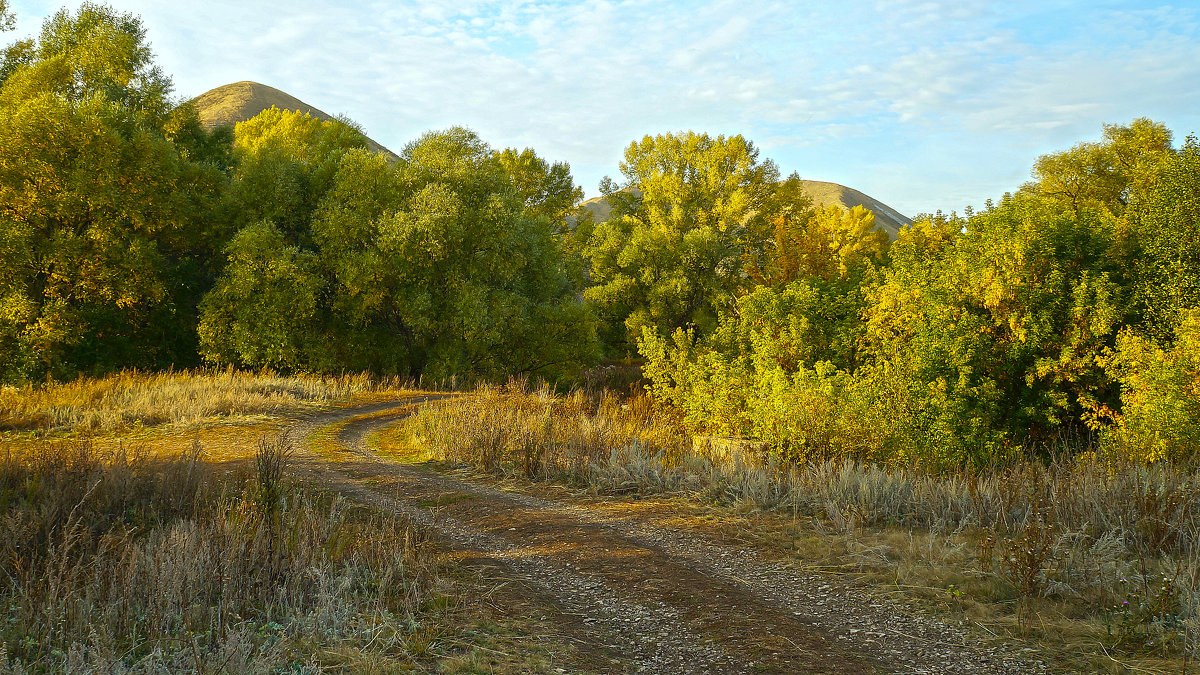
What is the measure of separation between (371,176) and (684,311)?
17937 millimetres

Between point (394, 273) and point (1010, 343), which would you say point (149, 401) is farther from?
point (1010, 343)

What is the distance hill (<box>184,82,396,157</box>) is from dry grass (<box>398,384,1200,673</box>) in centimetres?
10430

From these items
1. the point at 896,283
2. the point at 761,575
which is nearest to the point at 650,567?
the point at 761,575

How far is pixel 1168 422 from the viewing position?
12.1 m

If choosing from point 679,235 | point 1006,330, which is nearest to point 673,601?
point 1006,330

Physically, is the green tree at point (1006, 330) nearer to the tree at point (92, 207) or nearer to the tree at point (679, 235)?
the tree at point (679, 235)

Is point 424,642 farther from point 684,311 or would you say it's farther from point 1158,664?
point 684,311

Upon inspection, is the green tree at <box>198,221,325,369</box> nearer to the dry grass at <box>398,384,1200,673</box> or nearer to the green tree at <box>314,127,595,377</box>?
the green tree at <box>314,127,595,377</box>

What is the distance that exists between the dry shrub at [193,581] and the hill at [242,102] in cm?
10584

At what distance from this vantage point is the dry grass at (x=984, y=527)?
194 inches

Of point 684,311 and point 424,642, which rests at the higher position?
point 684,311

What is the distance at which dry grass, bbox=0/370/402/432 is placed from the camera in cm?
1324

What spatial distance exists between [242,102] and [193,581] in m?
130

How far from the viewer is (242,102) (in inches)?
4459
